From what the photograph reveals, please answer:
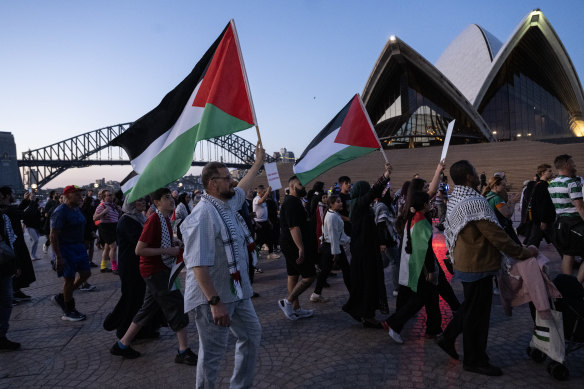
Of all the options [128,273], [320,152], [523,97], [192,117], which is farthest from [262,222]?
[523,97]

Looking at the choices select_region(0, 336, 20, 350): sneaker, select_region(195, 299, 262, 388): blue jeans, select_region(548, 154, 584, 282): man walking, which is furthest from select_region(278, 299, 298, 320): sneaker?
select_region(548, 154, 584, 282): man walking

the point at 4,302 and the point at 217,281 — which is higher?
the point at 217,281

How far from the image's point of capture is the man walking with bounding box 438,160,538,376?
300cm

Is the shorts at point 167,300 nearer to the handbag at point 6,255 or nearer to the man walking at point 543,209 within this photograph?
the handbag at point 6,255

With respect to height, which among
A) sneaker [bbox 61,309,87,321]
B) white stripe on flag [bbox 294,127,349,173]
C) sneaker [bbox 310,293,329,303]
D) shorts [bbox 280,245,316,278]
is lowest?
sneaker [bbox 310,293,329,303]

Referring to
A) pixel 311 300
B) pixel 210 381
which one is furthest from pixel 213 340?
pixel 311 300

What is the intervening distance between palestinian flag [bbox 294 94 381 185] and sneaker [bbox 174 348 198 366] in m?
2.49

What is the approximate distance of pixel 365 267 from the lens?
14.3 ft

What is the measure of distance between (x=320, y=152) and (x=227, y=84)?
1.97m

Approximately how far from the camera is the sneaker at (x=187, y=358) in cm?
351

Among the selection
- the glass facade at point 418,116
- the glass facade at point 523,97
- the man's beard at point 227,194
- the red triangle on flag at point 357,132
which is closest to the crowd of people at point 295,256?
the man's beard at point 227,194

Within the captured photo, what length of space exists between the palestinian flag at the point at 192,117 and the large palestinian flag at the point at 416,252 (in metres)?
1.86

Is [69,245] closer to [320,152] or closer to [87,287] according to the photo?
[87,287]

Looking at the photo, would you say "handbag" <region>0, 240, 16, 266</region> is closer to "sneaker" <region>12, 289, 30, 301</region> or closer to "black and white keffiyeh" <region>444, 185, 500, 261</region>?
"sneaker" <region>12, 289, 30, 301</region>
